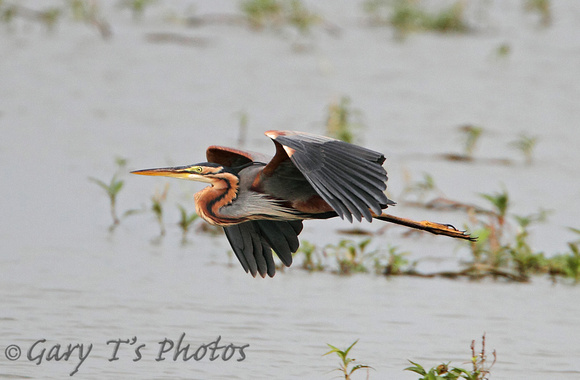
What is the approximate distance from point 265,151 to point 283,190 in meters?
5.49

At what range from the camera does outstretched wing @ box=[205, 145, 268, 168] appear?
5.44 meters

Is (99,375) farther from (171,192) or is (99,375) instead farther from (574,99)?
(574,99)

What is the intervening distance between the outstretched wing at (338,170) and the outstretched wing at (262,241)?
0.68 m

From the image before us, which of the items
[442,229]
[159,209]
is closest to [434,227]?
[442,229]

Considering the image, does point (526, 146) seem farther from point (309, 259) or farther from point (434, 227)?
point (434, 227)

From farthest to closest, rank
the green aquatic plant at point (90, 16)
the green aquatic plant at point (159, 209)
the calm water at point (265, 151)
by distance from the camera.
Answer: the green aquatic plant at point (90, 16) < the green aquatic plant at point (159, 209) < the calm water at point (265, 151)

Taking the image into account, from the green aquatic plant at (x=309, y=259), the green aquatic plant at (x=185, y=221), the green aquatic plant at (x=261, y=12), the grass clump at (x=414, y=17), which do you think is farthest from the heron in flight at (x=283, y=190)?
the grass clump at (x=414, y=17)

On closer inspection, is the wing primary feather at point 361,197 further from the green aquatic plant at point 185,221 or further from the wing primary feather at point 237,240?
the green aquatic plant at point 185,221

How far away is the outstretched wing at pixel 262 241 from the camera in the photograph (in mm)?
5770

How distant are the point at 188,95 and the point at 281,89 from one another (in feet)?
3.70

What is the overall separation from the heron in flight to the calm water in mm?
612

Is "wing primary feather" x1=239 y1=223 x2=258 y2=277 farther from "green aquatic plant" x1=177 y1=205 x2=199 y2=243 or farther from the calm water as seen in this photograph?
"green aquatic plant" x1=177 y1=205 x2=199 y2=243

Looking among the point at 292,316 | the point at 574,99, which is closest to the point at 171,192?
the point at 292,316

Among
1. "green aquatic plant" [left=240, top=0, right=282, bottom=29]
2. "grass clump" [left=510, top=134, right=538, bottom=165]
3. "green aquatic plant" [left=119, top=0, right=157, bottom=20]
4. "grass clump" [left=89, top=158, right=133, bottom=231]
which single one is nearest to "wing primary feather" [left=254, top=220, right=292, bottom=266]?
"grass clump" [left=89, top=158, right=133, bottom=231]
